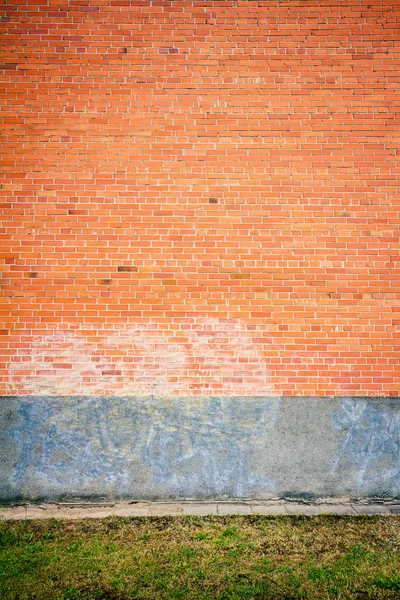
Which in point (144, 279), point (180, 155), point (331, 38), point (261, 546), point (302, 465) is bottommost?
point (261, 546)

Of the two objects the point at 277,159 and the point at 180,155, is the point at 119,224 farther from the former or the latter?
the point at 277,159

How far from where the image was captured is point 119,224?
4777 mm

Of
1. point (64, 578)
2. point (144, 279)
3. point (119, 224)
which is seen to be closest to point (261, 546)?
point (64, 578)

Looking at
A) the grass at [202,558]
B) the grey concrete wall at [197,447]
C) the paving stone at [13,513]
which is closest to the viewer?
the grass at [202,558]

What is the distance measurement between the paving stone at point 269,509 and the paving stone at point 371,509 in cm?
73

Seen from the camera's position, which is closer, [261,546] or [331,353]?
[261,546]

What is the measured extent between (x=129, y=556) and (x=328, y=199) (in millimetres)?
3930

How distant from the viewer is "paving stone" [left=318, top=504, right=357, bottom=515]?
14.0ft

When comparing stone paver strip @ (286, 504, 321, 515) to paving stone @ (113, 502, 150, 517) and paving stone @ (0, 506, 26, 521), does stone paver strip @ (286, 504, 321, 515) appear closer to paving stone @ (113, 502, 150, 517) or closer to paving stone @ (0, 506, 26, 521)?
paving stone @ (113, 502, 150, 517)

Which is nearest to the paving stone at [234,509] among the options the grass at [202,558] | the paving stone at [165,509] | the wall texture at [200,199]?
the grass at [202,558]

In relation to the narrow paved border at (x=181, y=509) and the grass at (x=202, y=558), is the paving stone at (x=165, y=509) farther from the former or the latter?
the grass at (x=202, y=558)

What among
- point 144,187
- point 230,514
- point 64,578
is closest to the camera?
point 64,578

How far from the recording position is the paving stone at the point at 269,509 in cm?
425

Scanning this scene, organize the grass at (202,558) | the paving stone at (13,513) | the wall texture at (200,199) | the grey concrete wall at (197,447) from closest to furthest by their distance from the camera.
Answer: the grass at (202,558), the paving stone at (13,513), the grey concrete wall at (197,447), the wall texture at (200,199)
